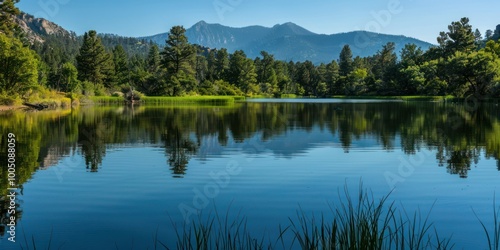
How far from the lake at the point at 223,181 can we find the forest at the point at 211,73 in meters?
35.5

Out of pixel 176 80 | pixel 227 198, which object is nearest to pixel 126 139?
pixel 227 198

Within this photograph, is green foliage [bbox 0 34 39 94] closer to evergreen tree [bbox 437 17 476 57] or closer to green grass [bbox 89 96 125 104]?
green grass [bbox 89 96 125 104]

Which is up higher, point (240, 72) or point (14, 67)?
point (240, 72)

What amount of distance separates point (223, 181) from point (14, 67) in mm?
45750

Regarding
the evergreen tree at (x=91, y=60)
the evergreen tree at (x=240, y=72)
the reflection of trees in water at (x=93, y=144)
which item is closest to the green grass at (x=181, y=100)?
the evergreen tree at (x=91, y=60)

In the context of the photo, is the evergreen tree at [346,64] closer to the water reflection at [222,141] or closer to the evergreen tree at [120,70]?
the evergreen tree at [120,70]

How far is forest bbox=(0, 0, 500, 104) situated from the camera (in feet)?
175

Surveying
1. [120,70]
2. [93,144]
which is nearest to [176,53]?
[120,70]

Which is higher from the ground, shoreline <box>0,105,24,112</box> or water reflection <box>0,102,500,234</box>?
shoreline <box>0,105,24,112</box>

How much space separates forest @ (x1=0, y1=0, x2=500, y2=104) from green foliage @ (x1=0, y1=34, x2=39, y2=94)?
29mm

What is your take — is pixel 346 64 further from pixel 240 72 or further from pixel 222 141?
pixel 222 141

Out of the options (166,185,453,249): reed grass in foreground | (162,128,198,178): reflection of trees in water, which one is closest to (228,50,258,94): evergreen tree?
(162,128,198,178): reflection of trees in water

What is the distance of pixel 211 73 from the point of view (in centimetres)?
12006

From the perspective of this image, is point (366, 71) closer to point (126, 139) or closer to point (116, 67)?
point (116, 67)
